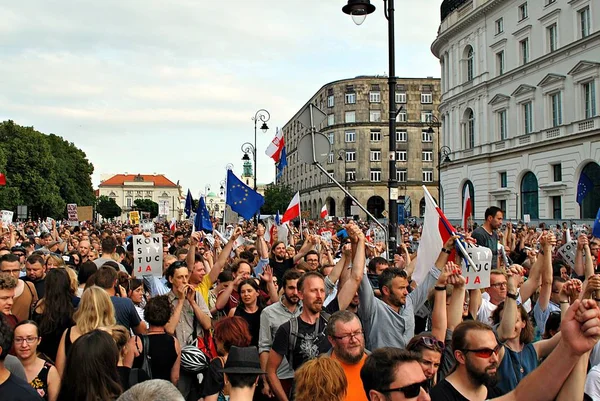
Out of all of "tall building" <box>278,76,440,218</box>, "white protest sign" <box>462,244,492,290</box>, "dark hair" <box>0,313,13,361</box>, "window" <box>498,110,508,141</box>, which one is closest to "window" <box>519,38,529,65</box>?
"window" <box>498,110,508,141</box>

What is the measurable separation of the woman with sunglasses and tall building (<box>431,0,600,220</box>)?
113 feet

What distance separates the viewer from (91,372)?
3457mm

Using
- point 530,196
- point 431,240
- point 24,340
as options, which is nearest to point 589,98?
point 530,196

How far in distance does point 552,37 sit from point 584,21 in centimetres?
329

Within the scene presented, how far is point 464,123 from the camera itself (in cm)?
4881

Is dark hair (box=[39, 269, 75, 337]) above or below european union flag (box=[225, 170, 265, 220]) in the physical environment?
below

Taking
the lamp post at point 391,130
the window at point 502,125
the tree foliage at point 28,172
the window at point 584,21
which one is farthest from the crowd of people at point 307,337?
the tree foliage at point 28,172

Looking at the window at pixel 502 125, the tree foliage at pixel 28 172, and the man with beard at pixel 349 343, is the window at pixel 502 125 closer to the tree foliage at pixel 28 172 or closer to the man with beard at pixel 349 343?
the man with beard at pixel 349 343

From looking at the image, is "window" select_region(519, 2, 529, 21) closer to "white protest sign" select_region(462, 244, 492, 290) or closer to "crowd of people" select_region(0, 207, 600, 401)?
"crowd of people" select_region(0, 207, 600, 401)

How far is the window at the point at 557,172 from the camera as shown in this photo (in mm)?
37344

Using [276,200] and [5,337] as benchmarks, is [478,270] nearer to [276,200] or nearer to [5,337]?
[5,337]

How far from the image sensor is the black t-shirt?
138 inches

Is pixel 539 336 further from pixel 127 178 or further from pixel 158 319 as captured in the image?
pixel 127 178

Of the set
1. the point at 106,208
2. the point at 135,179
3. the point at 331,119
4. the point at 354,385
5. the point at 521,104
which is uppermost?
the point at 331,119
